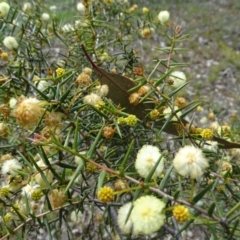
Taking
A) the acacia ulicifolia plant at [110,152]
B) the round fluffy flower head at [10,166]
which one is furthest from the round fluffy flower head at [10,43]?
the round fluffy flower head at [10,166]

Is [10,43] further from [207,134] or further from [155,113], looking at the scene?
[207,134]

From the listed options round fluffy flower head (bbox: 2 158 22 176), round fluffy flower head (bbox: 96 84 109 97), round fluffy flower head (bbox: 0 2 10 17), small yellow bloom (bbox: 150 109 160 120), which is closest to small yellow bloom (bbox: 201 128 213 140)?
small yellow bloom (bbox: 150 109 160 120)

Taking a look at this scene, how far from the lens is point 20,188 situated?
3.57ft

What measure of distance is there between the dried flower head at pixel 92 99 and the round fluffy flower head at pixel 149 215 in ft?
1.09

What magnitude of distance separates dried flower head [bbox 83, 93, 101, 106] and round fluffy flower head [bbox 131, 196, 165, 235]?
334 mm

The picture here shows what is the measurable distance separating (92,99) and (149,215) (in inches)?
14.9

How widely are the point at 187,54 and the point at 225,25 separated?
89 cm

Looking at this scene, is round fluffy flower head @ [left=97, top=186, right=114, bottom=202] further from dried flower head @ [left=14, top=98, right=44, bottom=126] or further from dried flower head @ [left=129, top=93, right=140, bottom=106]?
dried flower head @ [left=129, top=93, right=140, bottom=106]

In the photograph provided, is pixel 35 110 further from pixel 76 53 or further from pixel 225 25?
pixel 225 25

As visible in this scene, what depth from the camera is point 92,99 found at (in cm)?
97

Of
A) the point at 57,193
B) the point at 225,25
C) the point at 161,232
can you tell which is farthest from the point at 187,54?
the point at 57,193

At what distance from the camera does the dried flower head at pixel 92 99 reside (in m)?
0.97

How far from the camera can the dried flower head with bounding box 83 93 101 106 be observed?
0.97 metres

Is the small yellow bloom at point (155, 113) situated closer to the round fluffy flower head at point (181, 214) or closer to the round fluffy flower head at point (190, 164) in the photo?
the round fluffy flower head at point (190, 164)
